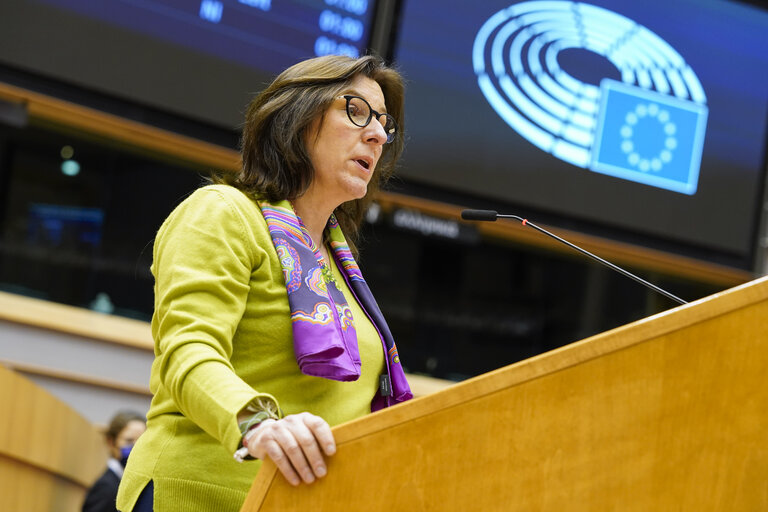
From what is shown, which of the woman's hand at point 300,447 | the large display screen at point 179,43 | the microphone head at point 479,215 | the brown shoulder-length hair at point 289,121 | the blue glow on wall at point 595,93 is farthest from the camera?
the blue glow on wall at point 595,93

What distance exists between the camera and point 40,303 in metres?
5.05

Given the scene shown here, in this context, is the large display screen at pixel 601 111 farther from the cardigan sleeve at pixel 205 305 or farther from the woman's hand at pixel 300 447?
the woman's hand at pixel 300 447

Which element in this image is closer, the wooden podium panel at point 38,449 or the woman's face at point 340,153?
the woman's face at point 340,153

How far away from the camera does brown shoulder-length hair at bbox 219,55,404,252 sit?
1603 millimetres

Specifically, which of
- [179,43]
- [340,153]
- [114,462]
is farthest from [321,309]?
[179,43]

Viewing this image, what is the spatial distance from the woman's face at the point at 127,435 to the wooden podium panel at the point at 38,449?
151mm

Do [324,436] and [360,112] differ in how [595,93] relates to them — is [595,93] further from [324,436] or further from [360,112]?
[324,436]

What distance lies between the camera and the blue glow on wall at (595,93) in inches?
201

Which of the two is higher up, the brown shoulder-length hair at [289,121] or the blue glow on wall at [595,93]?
the blue glow on wall at [595,93]

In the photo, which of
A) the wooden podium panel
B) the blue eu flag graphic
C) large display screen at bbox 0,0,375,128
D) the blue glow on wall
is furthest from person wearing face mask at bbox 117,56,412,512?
the blue eu flag graphic

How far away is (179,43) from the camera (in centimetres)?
438

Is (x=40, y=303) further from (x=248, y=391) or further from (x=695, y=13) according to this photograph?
(x=248, y=391)

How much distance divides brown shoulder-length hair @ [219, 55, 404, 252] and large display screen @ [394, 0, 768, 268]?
3.01 meters

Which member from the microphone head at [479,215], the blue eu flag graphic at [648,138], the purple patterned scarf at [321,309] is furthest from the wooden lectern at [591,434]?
the blue eu flag graphic at [648,138]
